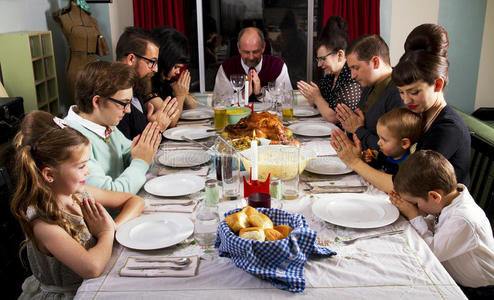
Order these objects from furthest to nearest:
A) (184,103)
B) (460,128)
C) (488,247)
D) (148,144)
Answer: (184,103) < (148,144) < (460,128) < (488,247)

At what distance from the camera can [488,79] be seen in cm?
453

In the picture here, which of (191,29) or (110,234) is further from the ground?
(191,29)

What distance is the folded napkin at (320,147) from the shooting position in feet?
6.63

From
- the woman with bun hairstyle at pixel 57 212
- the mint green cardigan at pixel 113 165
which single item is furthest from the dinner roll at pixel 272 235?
the mint green cardigan at pixel 113 165

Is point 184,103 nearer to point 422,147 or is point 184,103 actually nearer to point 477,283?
point 422,147

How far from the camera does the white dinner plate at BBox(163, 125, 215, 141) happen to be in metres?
2.32

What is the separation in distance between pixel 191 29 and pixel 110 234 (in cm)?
400

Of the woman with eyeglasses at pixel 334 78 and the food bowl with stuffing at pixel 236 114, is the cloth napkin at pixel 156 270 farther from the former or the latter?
the woman with eyeglasses at pixel 334 78

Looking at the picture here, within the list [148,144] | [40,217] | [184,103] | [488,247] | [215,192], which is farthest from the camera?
[184,103]

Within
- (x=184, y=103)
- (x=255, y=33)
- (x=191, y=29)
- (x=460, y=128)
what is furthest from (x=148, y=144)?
(x=191, y=29)

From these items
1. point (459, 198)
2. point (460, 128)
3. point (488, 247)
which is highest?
point (460, 128)

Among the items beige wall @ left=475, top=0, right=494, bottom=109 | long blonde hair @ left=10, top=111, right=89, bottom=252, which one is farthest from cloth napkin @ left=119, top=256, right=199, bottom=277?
beige wall @ left=475, top=0, right=494, bottom=109

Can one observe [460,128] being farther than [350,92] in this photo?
No

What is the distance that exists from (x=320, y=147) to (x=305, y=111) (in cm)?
87
